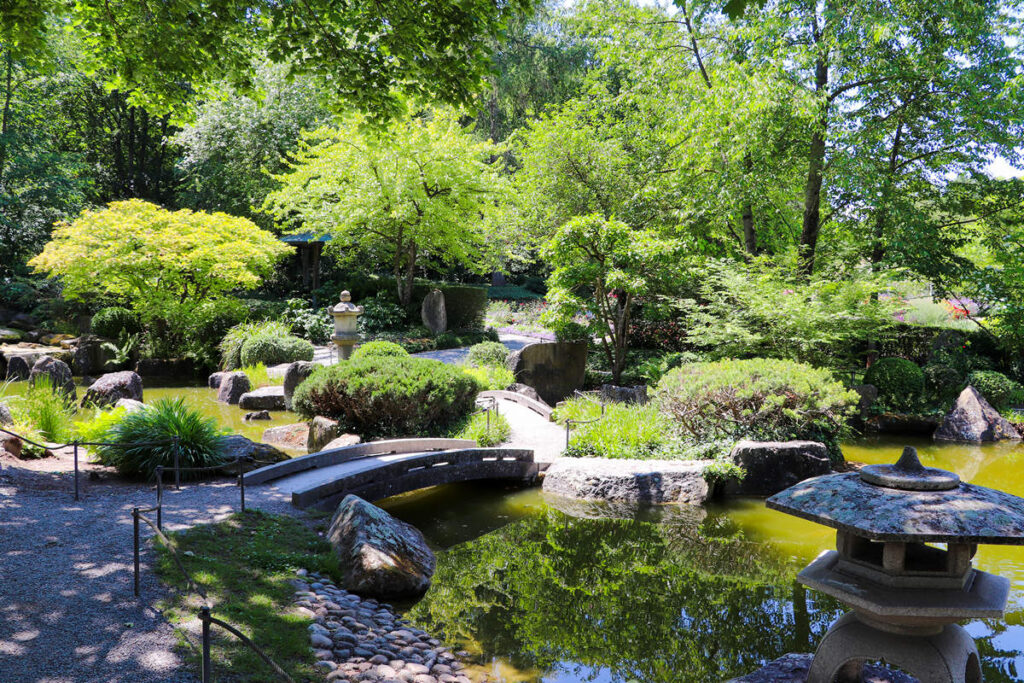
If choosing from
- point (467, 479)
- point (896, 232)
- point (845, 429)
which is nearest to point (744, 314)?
point (845, 429)

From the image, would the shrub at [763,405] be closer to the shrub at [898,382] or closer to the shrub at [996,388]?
the shrub at [898,382]

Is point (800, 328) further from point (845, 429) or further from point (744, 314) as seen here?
point (845, 429)

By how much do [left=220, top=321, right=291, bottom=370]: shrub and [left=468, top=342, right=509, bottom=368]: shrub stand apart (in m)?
5.51

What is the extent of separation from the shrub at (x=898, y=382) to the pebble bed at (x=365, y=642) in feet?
43.3

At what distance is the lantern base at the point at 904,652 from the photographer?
149 inches

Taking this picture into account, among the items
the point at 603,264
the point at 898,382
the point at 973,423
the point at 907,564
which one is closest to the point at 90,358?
the point at 603,264

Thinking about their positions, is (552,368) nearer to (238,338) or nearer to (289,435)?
(289,435)

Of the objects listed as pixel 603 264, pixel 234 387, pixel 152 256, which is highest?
pixel 152 256

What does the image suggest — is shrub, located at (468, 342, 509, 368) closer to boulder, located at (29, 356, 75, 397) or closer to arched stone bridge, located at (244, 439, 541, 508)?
arched stone bridge, located at (244, 439, 541, 508)

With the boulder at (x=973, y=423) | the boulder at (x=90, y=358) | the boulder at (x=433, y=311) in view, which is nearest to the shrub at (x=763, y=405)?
the boulder at (x=973, y=423)

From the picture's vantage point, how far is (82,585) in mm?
4688

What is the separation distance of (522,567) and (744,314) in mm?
8337

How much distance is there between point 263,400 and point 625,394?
7.64m

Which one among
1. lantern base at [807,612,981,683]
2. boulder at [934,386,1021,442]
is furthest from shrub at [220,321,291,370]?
boulder at [934,386,1021,442]
